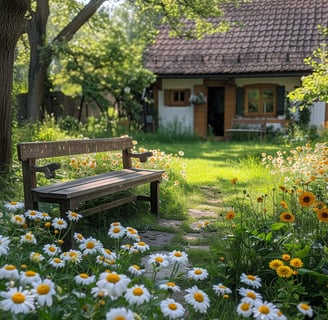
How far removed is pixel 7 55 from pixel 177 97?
12869 millimetres

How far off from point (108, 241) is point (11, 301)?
2.49 m

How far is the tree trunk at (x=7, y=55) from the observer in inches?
213

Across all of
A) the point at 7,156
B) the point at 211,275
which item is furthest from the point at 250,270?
the point at 7,156

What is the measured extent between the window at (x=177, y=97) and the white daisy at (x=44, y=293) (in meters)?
16.4

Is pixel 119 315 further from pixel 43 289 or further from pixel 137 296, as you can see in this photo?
pixel 43 289

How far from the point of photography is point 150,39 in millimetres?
17406

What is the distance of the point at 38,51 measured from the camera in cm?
1420

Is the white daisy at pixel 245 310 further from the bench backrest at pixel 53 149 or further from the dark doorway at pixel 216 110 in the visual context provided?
the dark doorway at pixel 216 110

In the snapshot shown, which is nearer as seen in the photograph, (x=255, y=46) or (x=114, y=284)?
(x=114, y=284)

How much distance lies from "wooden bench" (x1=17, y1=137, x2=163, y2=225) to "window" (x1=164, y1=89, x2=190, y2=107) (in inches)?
491

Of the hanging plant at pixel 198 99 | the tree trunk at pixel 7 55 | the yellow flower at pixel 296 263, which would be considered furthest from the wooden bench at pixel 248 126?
the yellow flower at pixel 296 263

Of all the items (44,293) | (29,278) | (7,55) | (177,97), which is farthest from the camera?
(177,97)

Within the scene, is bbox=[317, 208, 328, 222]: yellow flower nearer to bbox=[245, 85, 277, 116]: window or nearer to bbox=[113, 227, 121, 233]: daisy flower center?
bbox=[113, 227, 121, 233]: daisy flower center

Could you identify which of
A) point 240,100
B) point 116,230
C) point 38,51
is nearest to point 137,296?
point 116,230
